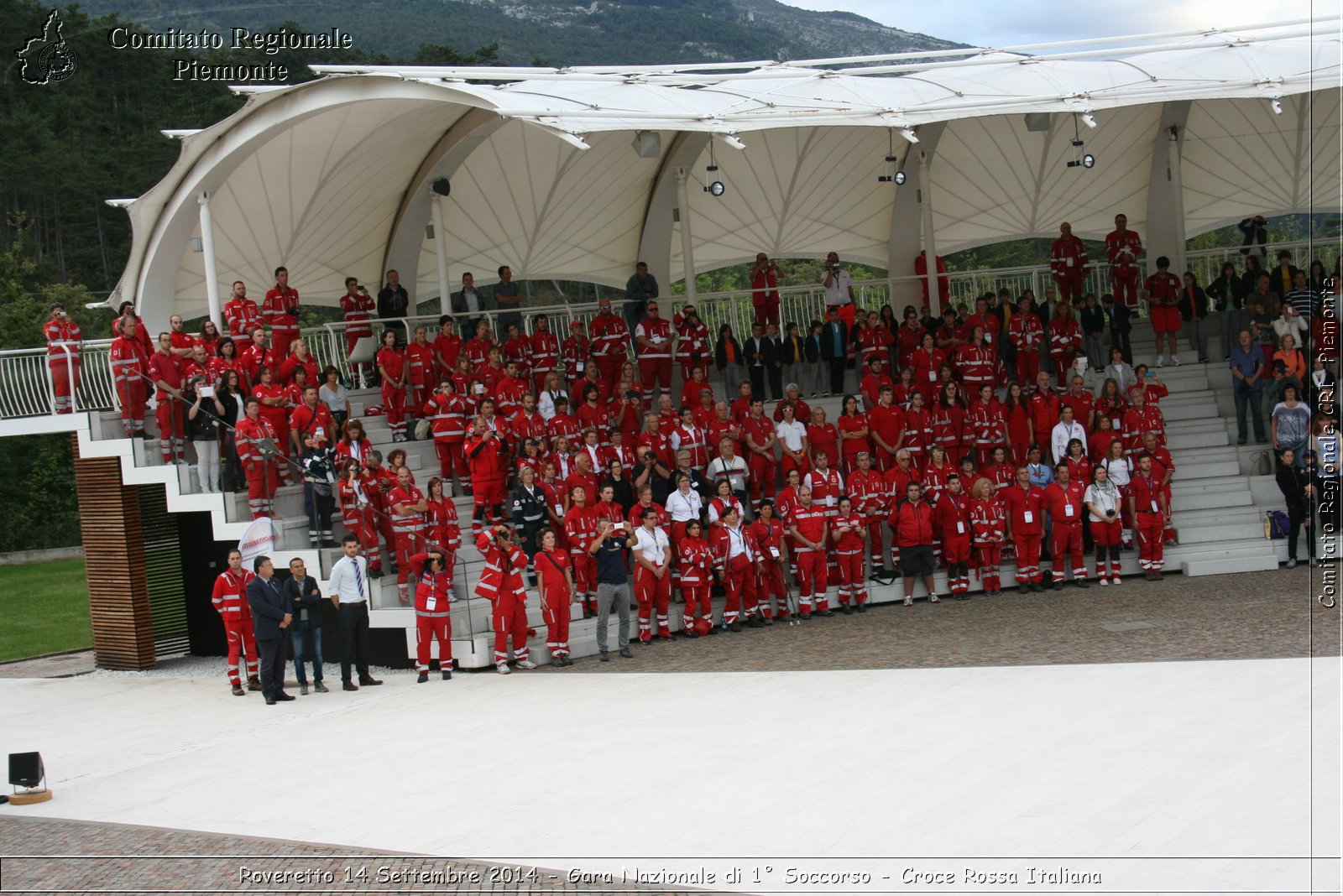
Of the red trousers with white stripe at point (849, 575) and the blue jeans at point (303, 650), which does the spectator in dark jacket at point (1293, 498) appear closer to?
the red trousers with white stripe at point (849, 575)

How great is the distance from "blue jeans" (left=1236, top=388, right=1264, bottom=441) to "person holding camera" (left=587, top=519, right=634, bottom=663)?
9818mm

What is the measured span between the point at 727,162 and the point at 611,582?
13.7 meters

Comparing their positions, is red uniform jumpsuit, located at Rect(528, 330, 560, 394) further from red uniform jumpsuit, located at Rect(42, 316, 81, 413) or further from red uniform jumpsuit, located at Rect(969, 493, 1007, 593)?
red uniform jumpsuit, located at Rect(969, 493, 1007, 593)

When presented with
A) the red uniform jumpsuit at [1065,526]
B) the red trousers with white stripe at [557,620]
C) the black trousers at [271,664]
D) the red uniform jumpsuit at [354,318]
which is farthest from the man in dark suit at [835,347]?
the black trousers at [271,664]

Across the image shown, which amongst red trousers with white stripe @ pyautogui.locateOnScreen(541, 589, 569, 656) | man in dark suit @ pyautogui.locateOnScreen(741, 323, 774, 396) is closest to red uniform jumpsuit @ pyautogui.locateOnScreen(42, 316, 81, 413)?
red trousers with white stripe @ pyautogui.locateOnScreen(541, 589, 569, 656)

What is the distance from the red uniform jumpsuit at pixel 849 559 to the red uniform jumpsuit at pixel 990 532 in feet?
4.93

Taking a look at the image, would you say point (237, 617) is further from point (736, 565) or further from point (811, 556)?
point (811, 556)

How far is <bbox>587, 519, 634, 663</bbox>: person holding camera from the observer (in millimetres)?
15727

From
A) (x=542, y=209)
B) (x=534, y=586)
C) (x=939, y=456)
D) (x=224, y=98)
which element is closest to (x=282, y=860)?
(x=534, y=586)

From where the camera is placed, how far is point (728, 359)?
22703 mm

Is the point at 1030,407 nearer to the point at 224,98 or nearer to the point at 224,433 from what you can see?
the point at 224,433

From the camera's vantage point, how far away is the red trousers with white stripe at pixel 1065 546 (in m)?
17.8

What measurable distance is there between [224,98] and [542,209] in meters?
33.9

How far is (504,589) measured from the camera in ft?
49.9
